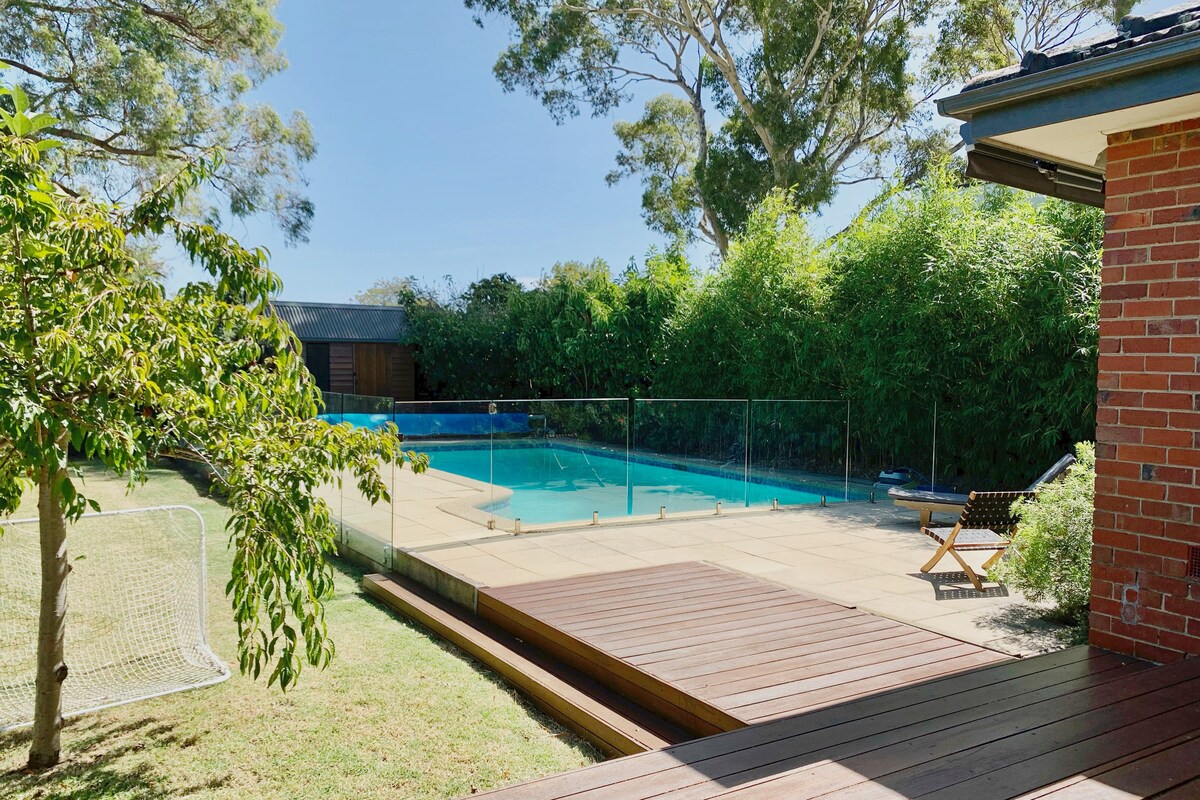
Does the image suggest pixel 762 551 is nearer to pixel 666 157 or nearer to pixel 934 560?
pixel 934 560

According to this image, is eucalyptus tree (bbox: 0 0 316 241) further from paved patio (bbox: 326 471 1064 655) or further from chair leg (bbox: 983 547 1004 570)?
chair leg (bbox: 983 547 1004 570)

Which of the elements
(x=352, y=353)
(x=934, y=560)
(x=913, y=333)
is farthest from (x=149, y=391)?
(x=352, y=353)

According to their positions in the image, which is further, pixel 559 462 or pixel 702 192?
pixel 702 192

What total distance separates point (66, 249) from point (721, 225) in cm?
2097

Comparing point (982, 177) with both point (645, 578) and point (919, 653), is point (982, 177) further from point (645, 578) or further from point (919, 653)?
point (645, 578)

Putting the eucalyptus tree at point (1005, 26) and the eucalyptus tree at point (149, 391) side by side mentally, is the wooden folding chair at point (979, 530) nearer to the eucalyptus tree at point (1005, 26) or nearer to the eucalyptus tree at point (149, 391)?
the eucalyptus tree at point (149, 391)

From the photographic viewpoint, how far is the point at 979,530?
19.8 ft

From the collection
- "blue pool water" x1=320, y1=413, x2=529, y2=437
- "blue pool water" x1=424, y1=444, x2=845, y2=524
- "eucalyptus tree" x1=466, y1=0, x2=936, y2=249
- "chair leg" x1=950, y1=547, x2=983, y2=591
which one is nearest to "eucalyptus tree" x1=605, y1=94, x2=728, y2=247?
"eucalyptus tree" x1=466, y1=0, x2=936, y2=249

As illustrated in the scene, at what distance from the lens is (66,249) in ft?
9.12

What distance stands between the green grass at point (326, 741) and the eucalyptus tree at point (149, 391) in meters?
0.36

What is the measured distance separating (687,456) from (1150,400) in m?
6.53

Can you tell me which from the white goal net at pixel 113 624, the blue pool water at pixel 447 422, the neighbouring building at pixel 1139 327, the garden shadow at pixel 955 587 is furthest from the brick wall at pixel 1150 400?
the blue pool water at pixel 447 422

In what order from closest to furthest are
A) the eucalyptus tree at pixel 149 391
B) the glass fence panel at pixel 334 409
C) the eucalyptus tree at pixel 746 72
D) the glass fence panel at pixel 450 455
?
the eucalyptus tree at pixel 149 391 < the glass fence panel at pixel 450 455 < the glass fence panel at pixel 334 409 < the eucalyptus tree at pixel 746 72

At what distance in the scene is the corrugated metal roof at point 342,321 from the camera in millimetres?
23250
